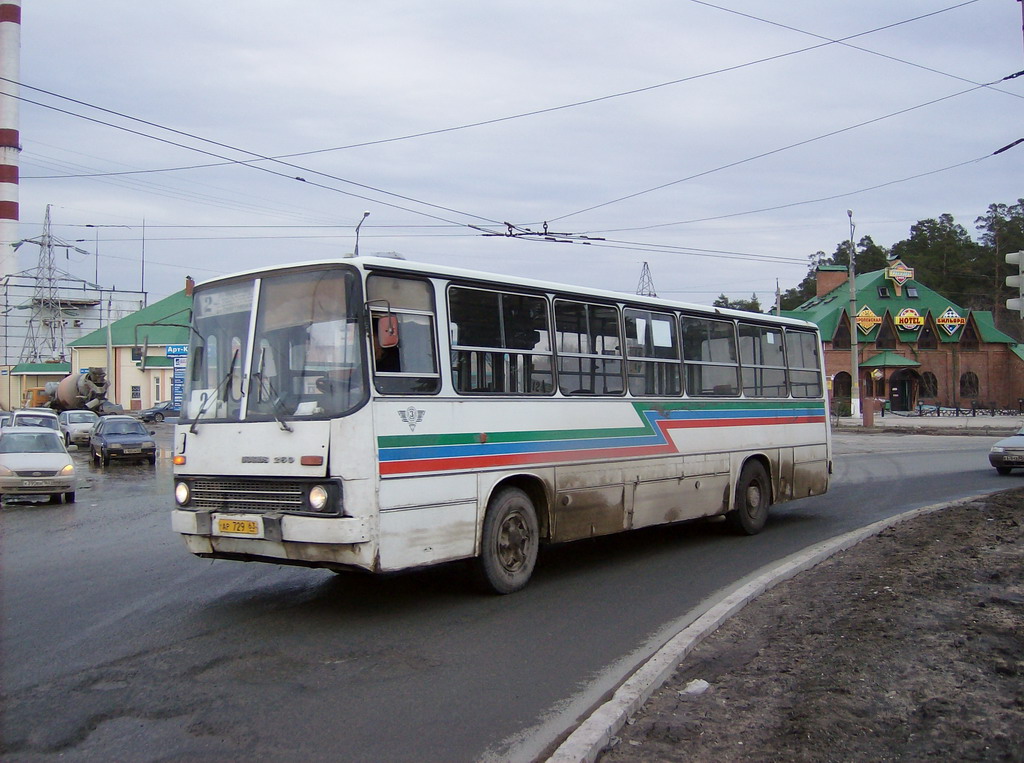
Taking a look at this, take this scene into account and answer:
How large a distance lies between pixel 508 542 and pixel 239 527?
8.25ft

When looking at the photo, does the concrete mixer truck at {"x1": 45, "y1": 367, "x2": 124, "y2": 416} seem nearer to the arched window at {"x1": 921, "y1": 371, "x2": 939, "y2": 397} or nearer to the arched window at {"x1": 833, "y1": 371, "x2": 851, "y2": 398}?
the arched window at {"x1": 833, "y1": 371, "x2": 851, "y2": 398}

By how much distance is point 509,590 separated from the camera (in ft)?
28.8

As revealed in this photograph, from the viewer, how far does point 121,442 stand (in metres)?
30.5

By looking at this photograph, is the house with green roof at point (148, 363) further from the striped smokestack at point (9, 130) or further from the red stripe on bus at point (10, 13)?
the red stripe on bus at point (10, 13)

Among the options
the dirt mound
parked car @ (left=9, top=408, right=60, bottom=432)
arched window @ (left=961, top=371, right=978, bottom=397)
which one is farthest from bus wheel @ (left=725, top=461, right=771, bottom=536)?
arched window @ (left=961, top=371, right=978, bottom=397)

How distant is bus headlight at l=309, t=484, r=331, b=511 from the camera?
735 centimetres

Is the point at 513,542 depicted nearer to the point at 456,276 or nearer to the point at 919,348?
the point at 456,276

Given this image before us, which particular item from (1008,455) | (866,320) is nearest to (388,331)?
(1008,455)

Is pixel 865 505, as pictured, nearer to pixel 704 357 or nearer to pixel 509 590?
pixel 704 357

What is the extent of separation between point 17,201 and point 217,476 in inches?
2411

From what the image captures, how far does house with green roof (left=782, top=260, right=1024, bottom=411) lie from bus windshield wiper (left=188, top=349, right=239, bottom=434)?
66.2 metres

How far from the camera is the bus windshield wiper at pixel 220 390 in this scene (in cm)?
816

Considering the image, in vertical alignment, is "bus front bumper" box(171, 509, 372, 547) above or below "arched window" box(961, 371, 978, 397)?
below

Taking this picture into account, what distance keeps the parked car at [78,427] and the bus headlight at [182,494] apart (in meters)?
33.8
